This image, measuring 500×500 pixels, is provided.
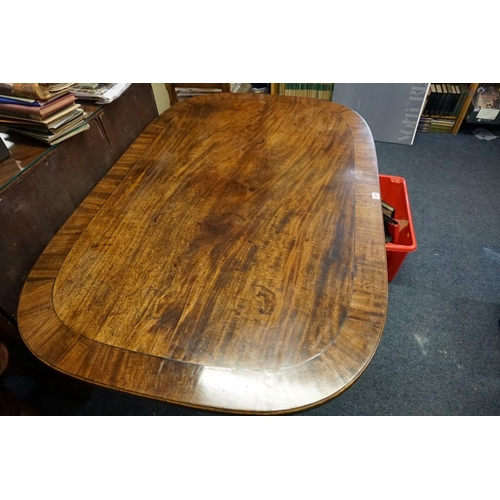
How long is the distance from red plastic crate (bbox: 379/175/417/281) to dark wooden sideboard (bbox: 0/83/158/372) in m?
1.12

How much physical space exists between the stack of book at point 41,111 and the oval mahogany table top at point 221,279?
7.2 inches

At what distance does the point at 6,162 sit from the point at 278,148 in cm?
79

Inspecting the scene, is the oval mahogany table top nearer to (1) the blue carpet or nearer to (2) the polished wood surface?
(1) the blue carpet

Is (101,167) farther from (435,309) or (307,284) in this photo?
(435,309)

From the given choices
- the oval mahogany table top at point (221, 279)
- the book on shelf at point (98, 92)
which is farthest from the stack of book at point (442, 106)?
the book on shelf at point (98, 92)

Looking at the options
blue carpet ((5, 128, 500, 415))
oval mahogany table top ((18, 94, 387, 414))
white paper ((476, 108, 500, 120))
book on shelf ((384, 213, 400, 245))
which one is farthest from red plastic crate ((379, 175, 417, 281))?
white paper ((476, 108, 500, 120))

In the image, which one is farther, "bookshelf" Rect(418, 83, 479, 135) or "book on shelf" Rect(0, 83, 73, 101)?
"bookshelf" Rect(418, 83, 479, 135)

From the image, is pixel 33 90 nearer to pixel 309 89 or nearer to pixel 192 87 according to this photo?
pixel 192 87

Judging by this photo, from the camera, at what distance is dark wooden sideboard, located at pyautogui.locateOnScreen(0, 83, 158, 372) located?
0.80 meters

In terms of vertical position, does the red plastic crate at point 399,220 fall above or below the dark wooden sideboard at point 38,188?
below

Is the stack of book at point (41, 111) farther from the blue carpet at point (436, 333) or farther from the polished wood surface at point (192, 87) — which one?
the polished wood surface at point (192, 87)

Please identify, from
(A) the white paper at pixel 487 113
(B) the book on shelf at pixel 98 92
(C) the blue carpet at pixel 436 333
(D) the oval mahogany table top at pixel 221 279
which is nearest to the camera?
(D) the oval mahogany table top at pixel 221 279

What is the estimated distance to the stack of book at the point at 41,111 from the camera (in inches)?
32.9

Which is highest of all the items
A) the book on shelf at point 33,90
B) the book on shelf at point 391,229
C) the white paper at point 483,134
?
the book on shelf at point 33,90
